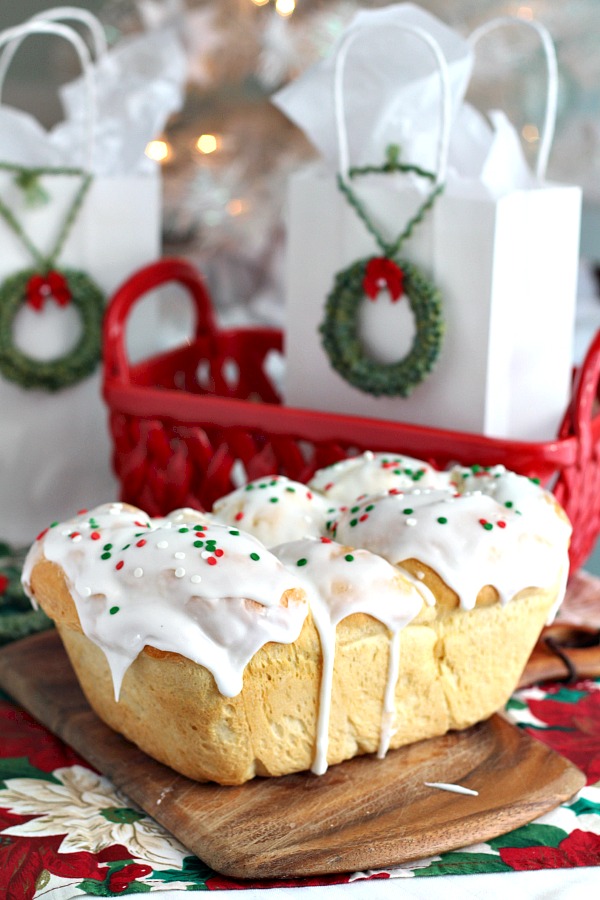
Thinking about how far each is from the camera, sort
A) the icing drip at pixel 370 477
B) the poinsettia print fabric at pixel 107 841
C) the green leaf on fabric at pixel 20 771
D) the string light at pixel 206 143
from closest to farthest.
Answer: the poinsettia print fabric at pixel 107 841
the green leaf on fabric at pixel 20 771
the icing drip at pixel 370 477
the string light at pixel 206 143

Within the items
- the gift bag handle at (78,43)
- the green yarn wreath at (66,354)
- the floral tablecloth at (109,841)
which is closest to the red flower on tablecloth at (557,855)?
the floral tablecloth at (109,841)

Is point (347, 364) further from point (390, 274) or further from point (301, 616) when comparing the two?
point (301, 616)

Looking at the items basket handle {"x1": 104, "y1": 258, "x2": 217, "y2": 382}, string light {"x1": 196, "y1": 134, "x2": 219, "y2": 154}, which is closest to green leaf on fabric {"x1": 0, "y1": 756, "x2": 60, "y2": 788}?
basket handle {"x1": 104, "y1": 258, "x2": 217, "y2": 382}

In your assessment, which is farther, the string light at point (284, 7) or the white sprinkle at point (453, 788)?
the string light at point (284, 7)

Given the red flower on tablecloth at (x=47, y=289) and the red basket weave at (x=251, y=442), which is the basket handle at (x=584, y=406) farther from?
the red flower on tablecloth at (x=47, y=289)

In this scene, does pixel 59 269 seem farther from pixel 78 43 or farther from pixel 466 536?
pixel 466 536

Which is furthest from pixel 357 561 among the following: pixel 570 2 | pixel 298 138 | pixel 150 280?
pixel 570 2
